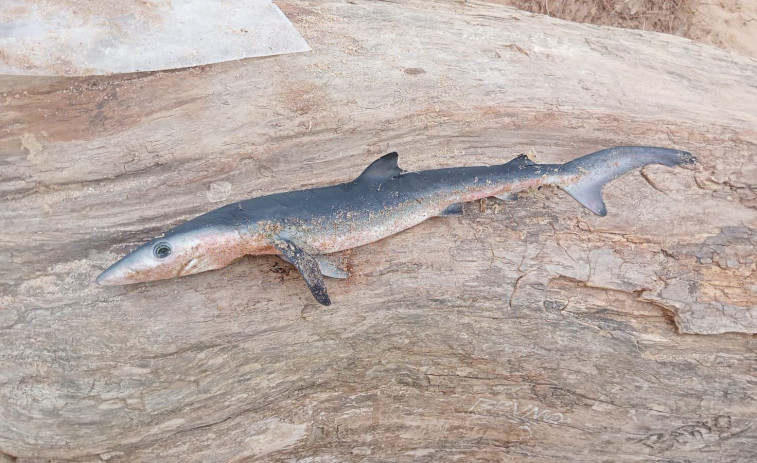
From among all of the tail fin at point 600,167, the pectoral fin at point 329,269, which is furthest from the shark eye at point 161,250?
the tail fin at point 600,167

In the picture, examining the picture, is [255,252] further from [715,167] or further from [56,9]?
[715,167]

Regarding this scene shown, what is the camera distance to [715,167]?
3.94 m

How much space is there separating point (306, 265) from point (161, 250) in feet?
2.38

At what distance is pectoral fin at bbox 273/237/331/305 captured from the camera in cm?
317

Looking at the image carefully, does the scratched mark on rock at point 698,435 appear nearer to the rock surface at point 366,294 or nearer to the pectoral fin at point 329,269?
the rock surface at point 366,294

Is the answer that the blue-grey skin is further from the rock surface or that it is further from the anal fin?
the rock surface

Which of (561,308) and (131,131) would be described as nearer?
(561,308)

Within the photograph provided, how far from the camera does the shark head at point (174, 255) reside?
314 cm

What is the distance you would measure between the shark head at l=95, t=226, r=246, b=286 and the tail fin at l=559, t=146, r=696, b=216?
195 centimetres

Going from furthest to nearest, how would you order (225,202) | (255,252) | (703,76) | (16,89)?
(703,76) < (16,89) < (225,202) < (255,252)

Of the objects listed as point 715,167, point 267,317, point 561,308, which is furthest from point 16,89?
point 715,167

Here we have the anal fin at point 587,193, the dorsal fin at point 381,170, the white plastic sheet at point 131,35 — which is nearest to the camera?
the dorsal fin at point 381,170

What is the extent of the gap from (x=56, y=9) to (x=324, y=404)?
9.70ft

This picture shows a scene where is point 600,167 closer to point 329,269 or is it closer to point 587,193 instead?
point 587,193
